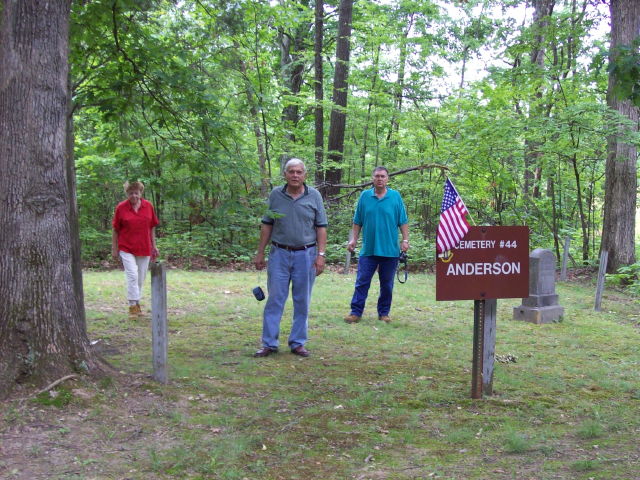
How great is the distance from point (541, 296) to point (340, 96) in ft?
37.3

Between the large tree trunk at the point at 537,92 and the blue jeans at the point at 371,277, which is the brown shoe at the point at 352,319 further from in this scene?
the large tree trunk at the point at 537,92

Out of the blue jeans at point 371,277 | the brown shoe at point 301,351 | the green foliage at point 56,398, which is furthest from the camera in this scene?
the blue jeans at point 371,277

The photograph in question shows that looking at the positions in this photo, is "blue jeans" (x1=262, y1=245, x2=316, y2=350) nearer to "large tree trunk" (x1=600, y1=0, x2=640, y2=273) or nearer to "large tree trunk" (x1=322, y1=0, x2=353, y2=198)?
"large tree trunk" (x1=600, y1=0, x2=640, y2=273)

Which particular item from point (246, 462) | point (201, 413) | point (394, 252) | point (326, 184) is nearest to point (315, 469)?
point (246, 462)

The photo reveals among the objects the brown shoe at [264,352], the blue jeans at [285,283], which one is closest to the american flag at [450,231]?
the blue jeans at [285,283]

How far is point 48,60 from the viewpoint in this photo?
4.44 m

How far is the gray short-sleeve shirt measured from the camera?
20.7 ft

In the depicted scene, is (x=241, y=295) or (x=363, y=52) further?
(x=363, y=52)

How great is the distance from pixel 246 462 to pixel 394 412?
4.90 feet

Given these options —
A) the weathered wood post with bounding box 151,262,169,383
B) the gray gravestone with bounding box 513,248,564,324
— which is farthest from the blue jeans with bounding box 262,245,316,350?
the gray gravestone with bounding box 513,248,564,324

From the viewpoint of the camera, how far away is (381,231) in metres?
8.13

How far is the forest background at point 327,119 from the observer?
642 centimetres

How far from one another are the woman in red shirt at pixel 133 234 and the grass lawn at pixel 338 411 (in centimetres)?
64

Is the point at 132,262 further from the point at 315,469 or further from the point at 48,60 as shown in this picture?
the point at 315,469
